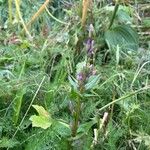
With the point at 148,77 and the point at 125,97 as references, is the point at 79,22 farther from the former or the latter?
the point at 125,97

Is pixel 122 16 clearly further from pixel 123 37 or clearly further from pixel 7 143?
pixel 7 143

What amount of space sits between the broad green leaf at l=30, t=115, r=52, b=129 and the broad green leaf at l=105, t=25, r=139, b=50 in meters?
0.58

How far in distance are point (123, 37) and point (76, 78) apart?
54 cm

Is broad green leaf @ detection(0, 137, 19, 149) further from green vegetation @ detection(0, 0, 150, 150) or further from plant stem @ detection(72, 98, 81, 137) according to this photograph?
plant stem @ detection(72, 98, 81, 137)

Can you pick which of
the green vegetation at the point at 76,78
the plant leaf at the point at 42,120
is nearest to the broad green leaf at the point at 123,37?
the green vegetation at the point at 76,78

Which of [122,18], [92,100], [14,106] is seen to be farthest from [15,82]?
[122,18]

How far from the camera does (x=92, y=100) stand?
1285 mm

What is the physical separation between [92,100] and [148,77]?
0.78ft

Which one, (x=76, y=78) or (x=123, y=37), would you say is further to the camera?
(x=123, y=37)

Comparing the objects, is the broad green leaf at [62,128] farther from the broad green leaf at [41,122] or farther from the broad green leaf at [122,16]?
the broad green leaf at [122,16]

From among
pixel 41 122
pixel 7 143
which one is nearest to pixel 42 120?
pixel 41 122

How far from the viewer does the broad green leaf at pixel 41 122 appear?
1067mm

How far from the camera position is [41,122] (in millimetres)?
1078

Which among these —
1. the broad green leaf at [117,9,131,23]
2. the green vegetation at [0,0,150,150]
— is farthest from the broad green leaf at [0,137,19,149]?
the broad green leaf at [117,9,131,23]
